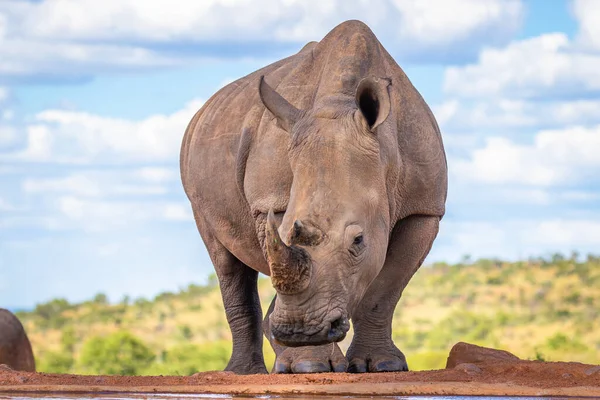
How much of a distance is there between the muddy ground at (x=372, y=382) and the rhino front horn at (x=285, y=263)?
2.46ft

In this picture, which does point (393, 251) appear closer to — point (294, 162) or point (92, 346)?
point (294, 162)

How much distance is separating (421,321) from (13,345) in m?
25.5

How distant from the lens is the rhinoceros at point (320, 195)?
9664 mm

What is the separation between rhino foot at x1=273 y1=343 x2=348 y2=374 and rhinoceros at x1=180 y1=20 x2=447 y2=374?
1 cm

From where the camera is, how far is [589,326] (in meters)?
36.8

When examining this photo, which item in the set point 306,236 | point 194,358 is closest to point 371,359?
point 306,236

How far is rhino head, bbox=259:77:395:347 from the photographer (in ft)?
31.2

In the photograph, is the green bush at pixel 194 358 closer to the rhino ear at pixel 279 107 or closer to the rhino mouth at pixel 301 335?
the rhino ear at pixel 279 107

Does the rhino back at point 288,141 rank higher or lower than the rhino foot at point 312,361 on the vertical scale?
higher

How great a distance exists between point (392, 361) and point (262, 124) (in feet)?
7.10

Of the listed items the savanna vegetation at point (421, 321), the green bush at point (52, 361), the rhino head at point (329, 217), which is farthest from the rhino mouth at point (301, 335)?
the green bush at point (52, 361)

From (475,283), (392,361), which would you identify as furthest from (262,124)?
(475,283)

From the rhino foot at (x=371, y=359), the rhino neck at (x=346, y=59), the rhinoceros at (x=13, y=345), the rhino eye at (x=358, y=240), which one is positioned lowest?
the rhino foot at (x=371, y=359)

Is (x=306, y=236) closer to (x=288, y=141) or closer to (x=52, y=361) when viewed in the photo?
(x=288, y=141)
